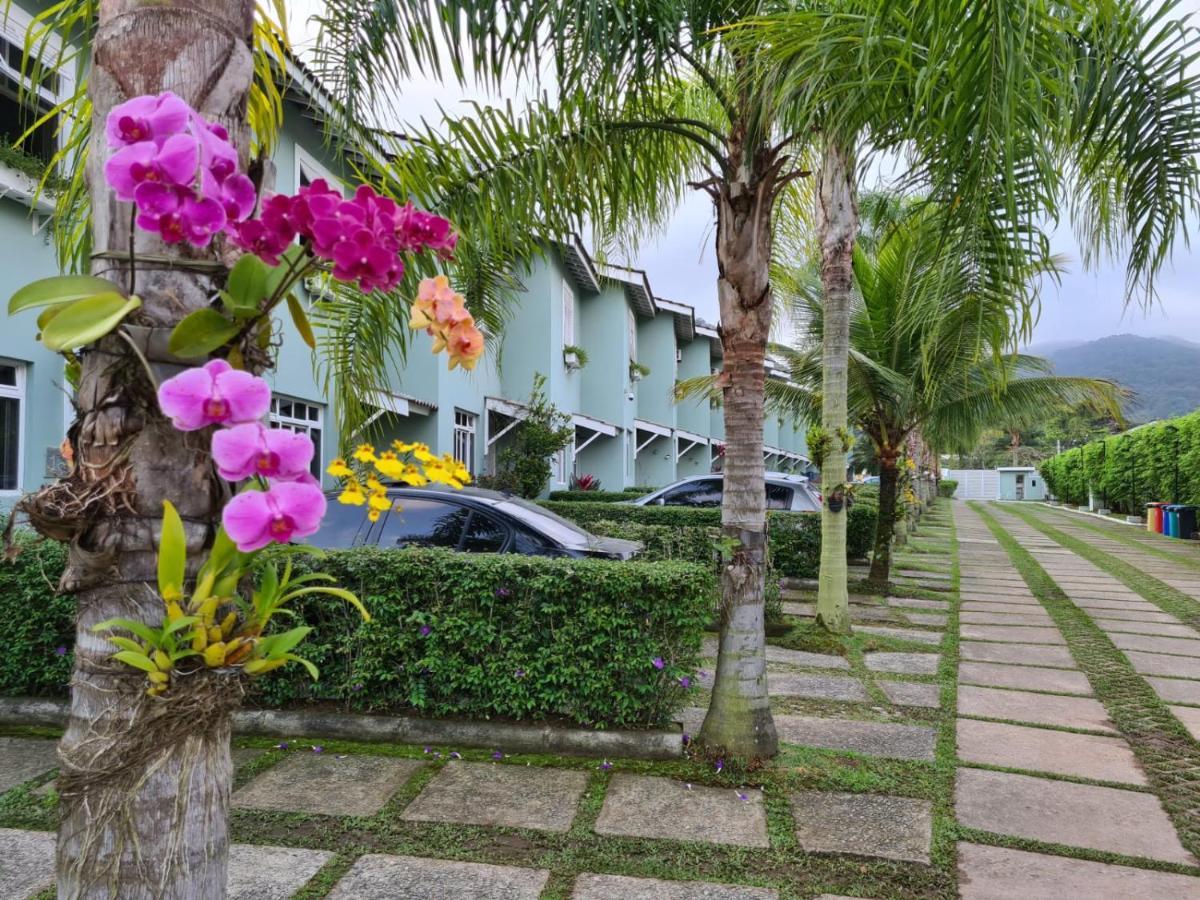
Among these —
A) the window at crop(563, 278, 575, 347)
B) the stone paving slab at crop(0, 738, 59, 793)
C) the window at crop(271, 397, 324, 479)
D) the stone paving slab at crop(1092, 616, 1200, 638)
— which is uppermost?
the window at crop(563, 278, 575, 347)

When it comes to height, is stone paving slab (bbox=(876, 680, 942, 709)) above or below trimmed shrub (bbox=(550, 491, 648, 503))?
below

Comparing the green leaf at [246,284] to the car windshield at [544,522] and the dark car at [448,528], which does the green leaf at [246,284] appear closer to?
the dark car at [448,528]

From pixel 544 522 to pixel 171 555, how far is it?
5.61 meters

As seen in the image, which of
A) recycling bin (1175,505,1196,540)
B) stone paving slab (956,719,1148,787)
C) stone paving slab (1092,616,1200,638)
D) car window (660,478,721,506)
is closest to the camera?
stone paving slab (956,719,1148,787)

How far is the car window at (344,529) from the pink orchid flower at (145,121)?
17.5 feet

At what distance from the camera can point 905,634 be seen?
318 inches

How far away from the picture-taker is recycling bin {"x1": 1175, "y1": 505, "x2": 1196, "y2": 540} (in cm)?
1922

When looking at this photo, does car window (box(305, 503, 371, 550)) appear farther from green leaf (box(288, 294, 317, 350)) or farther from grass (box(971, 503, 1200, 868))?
grass (box(971, 503, 1200, 868))

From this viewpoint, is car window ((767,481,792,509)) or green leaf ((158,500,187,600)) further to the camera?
car window ((767,481,792,509))

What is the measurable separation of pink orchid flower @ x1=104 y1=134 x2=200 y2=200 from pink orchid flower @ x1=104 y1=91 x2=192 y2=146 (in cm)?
1

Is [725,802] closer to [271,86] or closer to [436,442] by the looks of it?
[271,86]

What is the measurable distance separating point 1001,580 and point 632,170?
10768 mm

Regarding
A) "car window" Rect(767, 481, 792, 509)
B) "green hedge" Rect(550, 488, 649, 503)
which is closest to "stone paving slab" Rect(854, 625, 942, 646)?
"car window" Rect(767, 481, 792, 509)

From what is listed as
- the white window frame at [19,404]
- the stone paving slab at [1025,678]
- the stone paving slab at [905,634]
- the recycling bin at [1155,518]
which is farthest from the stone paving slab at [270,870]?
the recycling bin at [1155,518]
